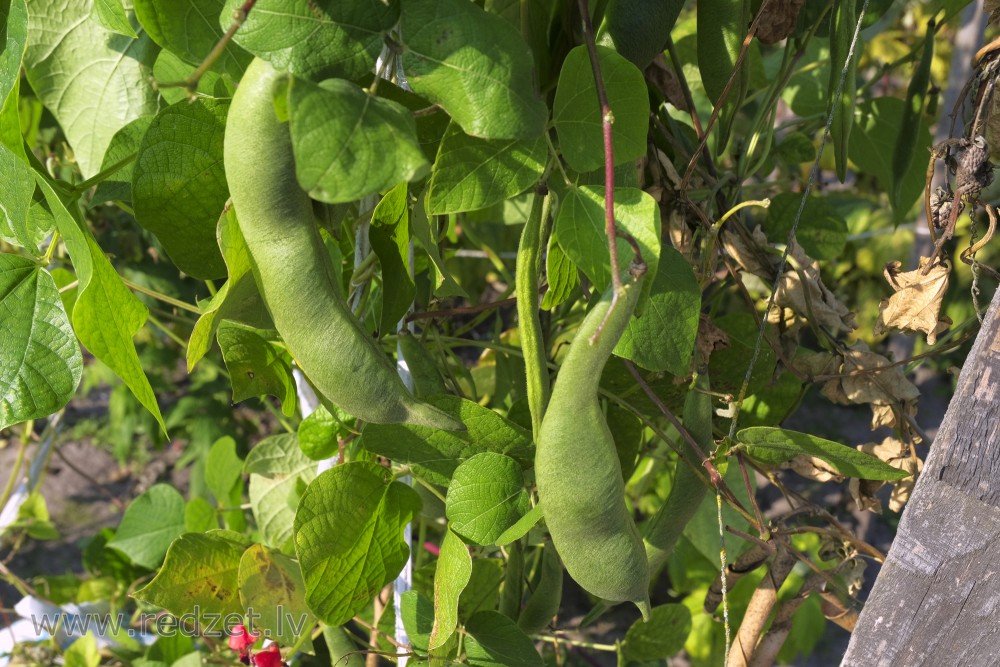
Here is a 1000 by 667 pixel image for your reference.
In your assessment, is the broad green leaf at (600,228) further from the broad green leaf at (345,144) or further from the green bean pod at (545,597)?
the green bean pod at (545,597)

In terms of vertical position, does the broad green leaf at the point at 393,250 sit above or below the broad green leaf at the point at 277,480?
above

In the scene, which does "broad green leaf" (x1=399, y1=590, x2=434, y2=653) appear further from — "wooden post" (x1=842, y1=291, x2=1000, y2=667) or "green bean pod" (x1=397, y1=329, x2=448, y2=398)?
"wooden post" (x1=842, y1=291, x2=1000, y2=667)

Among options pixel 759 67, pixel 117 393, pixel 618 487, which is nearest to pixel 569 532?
pixel 618 487

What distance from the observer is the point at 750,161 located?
2.43 ft

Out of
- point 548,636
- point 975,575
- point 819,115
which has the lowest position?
point 548,636

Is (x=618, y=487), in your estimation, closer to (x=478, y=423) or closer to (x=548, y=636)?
(x=478, y=423)

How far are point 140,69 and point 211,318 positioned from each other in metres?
0.37

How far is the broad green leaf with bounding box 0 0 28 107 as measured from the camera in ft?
1.70

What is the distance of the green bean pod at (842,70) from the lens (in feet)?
2.08

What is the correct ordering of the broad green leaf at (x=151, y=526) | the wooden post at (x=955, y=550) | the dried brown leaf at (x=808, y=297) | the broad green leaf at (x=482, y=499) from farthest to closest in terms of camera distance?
1. the broad green leaf at (x=151, y=526)
2. the dried brown leaf at (x=808, y=297)
3. the broad green leaf at (x=482, y=499)
4. the wooden post at (x=955, y=550)

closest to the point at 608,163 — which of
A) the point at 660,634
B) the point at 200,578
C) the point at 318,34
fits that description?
the point at 318,34

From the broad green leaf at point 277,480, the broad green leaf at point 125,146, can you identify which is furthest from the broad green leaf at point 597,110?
the broad green leaf at point 277,480

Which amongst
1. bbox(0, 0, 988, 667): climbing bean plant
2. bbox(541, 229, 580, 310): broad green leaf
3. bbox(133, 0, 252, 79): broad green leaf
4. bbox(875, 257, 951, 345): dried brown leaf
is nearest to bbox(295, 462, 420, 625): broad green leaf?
bbox(0, 0, 988, 667): climbing bean plant

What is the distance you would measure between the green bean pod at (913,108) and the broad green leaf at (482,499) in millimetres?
476
